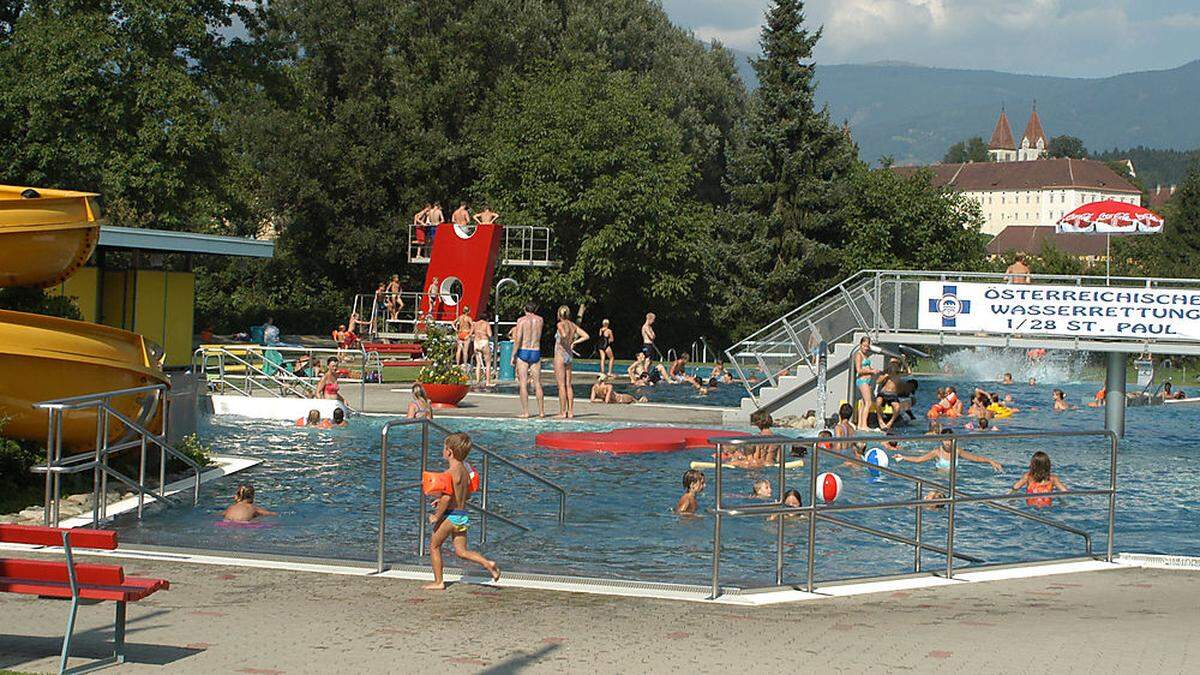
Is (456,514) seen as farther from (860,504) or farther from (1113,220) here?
(1113,220)

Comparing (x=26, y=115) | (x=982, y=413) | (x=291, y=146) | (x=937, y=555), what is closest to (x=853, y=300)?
(x=982, y=413)

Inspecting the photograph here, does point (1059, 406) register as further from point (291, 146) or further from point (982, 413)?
point (291, 146)

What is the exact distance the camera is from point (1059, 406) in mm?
33469

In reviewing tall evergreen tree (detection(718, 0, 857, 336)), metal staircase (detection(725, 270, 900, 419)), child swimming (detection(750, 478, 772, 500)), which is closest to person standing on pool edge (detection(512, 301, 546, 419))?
metal staircase (detection(725, 270, 900, 419))

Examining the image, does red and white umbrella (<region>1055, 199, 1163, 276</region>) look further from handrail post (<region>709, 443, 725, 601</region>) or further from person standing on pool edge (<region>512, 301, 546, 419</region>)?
handrail post (<region>709, 443, 725, 601</region>)

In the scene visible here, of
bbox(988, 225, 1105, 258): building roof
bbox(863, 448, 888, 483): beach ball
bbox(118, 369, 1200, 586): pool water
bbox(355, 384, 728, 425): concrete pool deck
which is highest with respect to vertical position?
bbox(988, 225, 1105, 258): building roof

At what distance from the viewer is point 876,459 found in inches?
473

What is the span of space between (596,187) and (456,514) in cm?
3877

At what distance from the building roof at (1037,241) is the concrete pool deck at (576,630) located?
6110 inches

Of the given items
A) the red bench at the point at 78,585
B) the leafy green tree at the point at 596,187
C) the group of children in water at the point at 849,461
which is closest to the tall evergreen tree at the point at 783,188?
the leafy green tree at the point at 596,187

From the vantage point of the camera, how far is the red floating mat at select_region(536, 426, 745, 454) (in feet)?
68.2

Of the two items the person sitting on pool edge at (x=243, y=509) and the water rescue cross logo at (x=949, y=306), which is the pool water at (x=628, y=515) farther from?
the water rescue cross logo at (x=949, y=306)

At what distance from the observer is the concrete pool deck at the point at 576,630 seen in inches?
310

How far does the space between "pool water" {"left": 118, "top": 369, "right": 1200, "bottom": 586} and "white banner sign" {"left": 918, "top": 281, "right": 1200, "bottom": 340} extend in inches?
121
